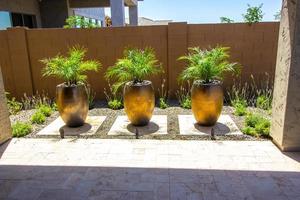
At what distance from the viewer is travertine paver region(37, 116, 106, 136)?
486 centimetres

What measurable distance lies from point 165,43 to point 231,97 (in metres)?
2.02

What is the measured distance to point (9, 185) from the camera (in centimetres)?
325

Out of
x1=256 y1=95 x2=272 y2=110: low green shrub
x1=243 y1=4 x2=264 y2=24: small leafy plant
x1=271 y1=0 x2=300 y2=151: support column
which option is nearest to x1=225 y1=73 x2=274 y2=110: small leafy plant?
x1=256 y1=95 x2=272 y2=110: low green shrub

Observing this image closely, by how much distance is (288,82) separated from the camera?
3.67 meters

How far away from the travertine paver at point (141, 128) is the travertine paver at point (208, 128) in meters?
0.33

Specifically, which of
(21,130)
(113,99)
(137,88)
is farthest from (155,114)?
(21,130)

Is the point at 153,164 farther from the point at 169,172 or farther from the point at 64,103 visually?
the point at 64,103

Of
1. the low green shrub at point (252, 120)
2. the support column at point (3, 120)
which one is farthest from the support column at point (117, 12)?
the low green shrub at point (252, 120)

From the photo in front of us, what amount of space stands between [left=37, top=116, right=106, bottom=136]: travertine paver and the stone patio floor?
0.40 metres

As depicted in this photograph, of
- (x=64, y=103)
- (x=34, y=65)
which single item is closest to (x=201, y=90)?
(x=64, y=103)

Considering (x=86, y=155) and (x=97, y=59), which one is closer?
(x=86, y=155)

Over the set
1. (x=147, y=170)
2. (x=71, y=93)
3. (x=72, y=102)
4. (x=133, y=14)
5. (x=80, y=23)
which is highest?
(x=133, y=14)

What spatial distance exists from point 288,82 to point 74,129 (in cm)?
349

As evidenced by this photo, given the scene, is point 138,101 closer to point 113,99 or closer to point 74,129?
point 74,129
